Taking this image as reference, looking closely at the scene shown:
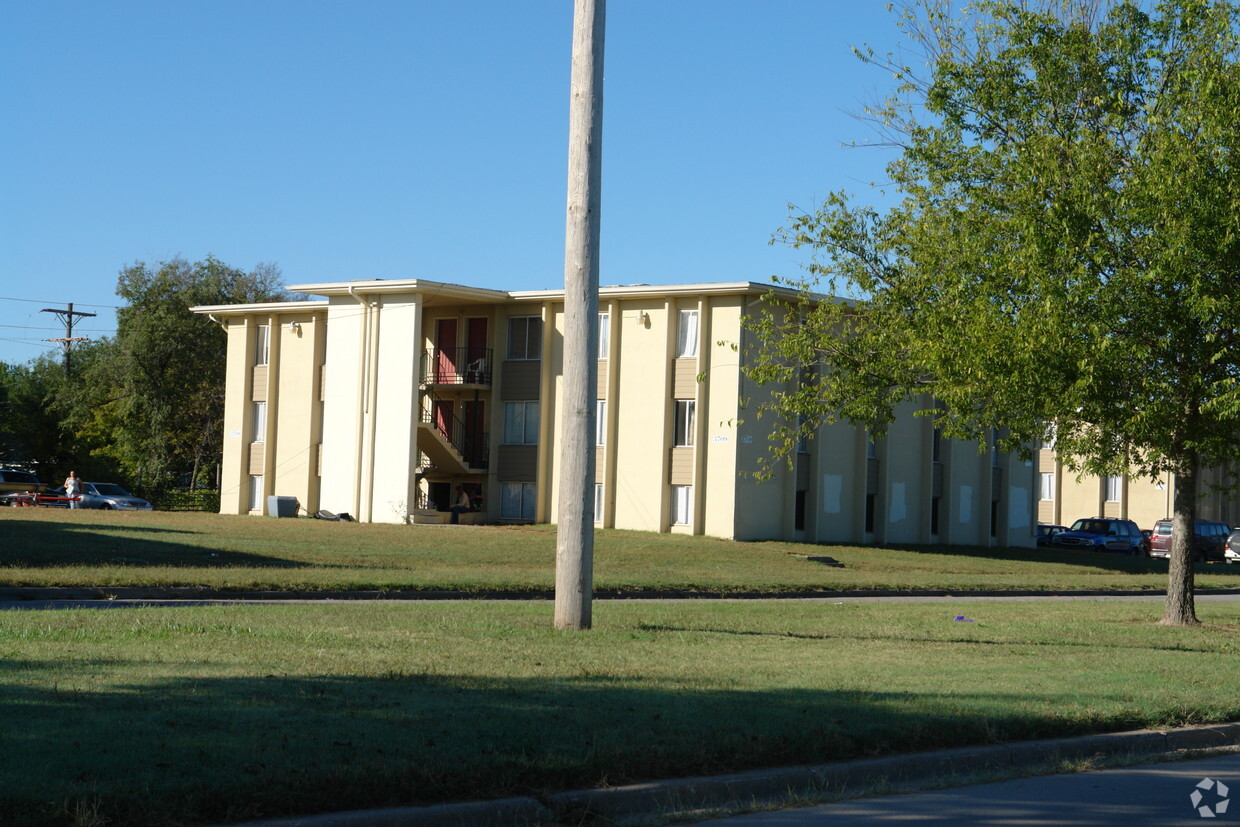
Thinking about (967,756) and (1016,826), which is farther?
(967,756)

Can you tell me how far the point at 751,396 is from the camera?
42.9 m

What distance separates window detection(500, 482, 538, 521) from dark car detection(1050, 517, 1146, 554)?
24.5 m

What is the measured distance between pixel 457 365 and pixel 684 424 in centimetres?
959

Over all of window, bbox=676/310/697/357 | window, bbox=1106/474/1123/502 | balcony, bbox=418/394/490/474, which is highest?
window, bbox=676/310/697/357

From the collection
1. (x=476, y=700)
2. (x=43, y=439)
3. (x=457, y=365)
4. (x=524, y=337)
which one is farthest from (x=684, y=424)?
(x=43, y=439)

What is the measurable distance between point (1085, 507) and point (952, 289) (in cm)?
5819

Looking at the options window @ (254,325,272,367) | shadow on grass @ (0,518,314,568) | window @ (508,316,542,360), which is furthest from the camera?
window @ (254,325,272,367)

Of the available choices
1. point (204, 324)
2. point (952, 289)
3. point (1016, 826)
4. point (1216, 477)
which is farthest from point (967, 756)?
point (1216, 477)

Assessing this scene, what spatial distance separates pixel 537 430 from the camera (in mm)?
48281

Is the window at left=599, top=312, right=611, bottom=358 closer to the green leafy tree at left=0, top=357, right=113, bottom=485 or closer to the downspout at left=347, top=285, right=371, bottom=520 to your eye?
the downspout at left=347, top=285, right=371, bottom=520

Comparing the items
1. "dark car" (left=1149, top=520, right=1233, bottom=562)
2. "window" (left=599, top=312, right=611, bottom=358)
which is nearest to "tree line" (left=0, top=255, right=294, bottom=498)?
"window" (left=599, top=312, right=611, bottom=358)

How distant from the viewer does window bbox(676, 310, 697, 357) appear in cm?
4456

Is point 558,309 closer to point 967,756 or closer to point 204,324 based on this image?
point 204,324

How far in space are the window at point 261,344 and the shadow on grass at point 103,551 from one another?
23875 millimetres
